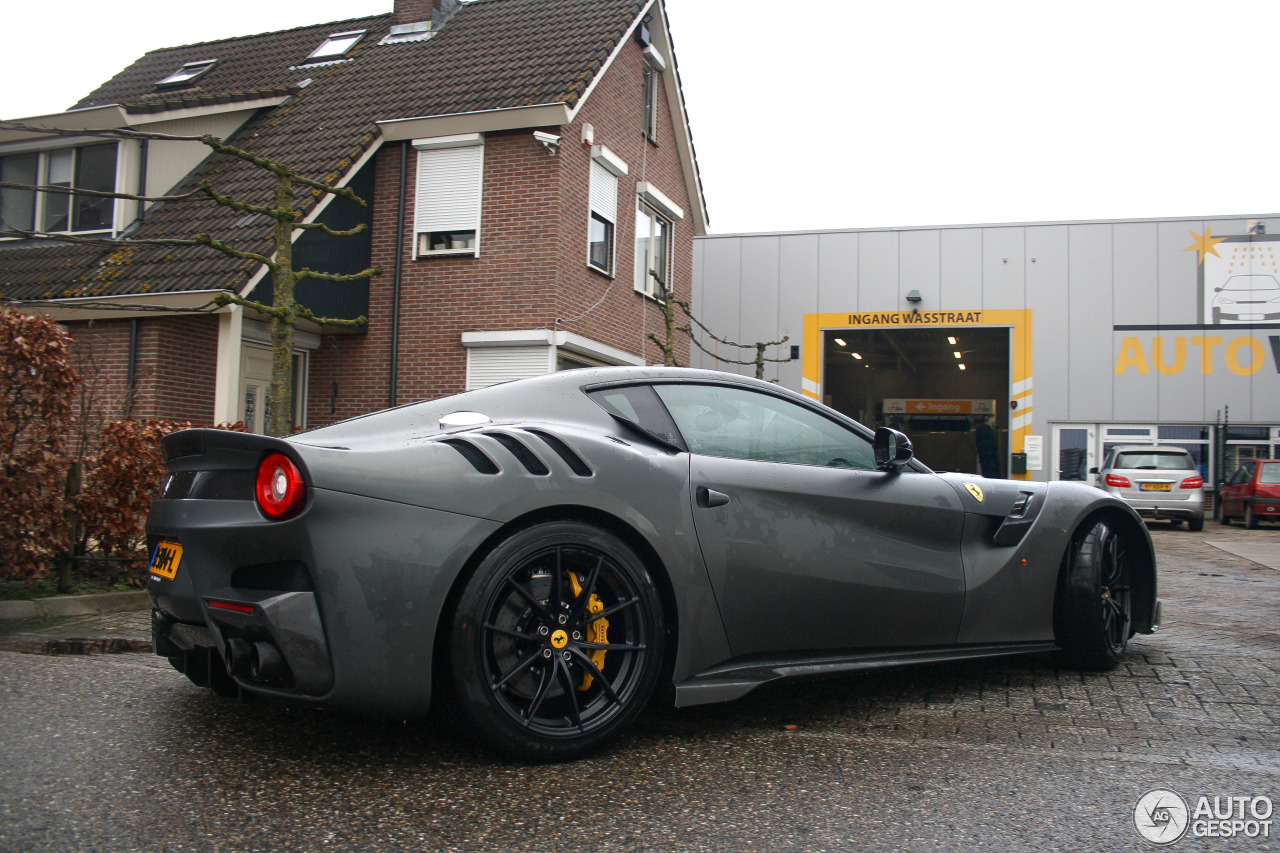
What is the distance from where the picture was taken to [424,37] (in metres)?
16.8

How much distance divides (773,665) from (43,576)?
4327 millimetres

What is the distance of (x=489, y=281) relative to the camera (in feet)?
45.2

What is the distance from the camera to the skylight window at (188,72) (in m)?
17.2

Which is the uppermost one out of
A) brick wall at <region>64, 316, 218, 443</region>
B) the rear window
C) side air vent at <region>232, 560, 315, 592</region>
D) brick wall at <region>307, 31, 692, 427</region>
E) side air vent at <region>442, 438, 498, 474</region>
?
brick wall at <region>307, 31, 692, 427</region>

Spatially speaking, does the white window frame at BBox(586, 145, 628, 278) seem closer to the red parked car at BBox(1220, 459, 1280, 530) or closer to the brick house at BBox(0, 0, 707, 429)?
the brick house at BBox(0, 0, 707, 429)

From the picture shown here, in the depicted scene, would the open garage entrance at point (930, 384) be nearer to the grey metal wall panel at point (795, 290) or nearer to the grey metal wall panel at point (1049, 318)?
the grey metal wall panel at point (795, 290)

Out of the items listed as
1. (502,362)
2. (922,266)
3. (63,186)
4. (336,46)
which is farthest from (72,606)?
(922,266)

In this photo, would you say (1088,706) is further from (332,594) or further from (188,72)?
(188,72)

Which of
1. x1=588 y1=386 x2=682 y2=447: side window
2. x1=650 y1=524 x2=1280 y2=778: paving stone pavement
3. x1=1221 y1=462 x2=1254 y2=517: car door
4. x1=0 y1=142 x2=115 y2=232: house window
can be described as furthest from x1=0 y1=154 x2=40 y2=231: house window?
x1=1221 y1=462 x2=1254 y2=517: car door

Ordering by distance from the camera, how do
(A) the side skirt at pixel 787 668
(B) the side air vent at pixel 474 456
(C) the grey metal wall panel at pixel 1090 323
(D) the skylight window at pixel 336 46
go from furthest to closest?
(C) the grey metal wall panel at pixel 1090 323
(D) the skylight window at pixel 336 46
(A) the side skirt at pixel 787 668
(B) the side air vent at pixel 474 456

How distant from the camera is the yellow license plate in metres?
2.98

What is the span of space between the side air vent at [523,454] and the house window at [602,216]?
11.7 meters

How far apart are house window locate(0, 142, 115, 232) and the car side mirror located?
42.2 feet

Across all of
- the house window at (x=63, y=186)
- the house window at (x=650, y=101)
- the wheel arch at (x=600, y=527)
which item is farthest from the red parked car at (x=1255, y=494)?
the house window at (x=63, y=186)
